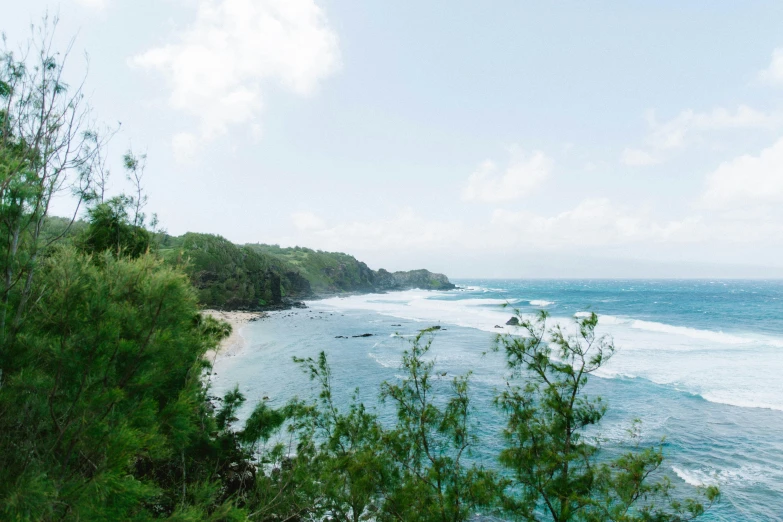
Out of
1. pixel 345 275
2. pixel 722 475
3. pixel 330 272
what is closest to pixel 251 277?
pixel 330 272

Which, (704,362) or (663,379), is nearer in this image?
(663,379)

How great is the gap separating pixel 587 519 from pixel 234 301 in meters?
72.7

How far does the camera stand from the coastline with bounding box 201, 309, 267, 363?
36.2m

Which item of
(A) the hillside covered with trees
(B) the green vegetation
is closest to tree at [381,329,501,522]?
(B) the green vegetation

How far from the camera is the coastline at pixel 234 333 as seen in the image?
119ft

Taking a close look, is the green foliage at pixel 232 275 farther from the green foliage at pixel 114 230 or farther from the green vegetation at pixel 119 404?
the green vegetation at pixel 119 404

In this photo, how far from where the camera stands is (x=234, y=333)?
47.8 m

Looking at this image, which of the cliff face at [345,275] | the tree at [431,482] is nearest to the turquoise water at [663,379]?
the tree at [431,482]

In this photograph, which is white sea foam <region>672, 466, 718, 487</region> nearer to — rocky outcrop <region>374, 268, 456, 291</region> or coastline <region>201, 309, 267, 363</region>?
coastline <region>201, 309, 267, 363</region>

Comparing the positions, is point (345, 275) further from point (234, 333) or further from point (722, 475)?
point (722, 475)

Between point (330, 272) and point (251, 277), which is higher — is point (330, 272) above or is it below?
above

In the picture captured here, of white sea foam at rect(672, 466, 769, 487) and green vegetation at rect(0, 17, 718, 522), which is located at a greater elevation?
green vegetation at rect(0, 17, 718, 522)

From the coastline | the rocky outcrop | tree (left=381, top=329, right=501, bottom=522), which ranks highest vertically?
the rocky outcrop

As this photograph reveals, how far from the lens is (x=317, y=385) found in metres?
27.2
